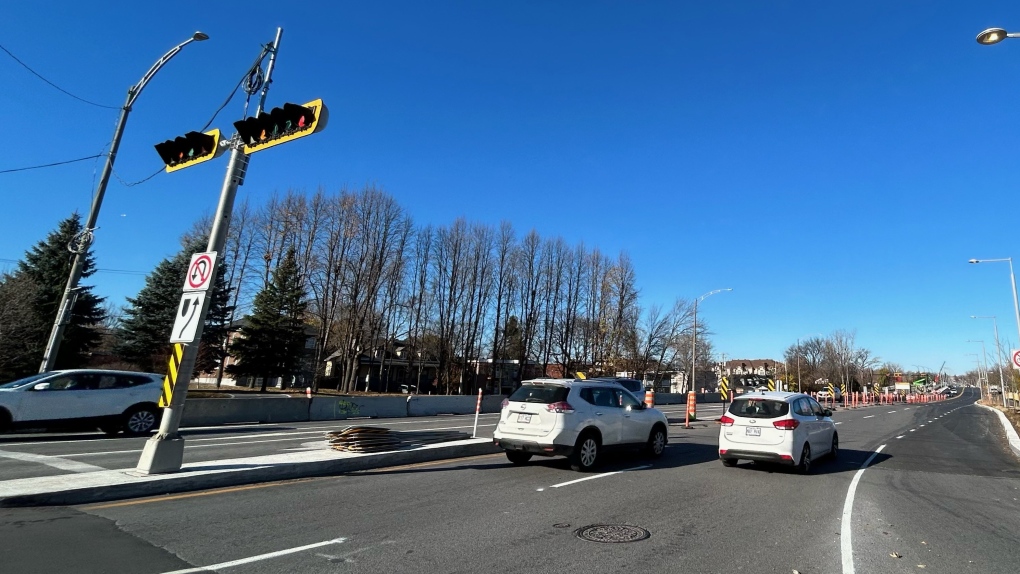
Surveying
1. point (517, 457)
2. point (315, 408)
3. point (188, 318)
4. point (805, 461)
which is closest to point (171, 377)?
point (188, 318)

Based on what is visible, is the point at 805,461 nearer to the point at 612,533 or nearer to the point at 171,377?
the point at 612,533

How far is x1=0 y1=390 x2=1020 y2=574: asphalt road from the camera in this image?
532 centimetres

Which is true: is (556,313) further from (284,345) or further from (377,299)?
(284,345)

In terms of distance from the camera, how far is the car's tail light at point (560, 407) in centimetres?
1052

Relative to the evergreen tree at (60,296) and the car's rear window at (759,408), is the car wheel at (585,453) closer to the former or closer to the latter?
the car's rear window at (759,408)

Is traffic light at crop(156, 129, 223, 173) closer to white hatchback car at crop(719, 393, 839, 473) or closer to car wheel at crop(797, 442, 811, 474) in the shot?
white hatchback car at crop(719, 393, 839, 473)

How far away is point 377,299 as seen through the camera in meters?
53.2

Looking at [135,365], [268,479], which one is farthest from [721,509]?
[135,365]

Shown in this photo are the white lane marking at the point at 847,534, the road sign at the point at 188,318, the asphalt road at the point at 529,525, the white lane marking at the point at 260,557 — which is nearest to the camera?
the white lane marking at the point at 260,557

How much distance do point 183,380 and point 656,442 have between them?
9.69 metres

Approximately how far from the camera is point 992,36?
952cm

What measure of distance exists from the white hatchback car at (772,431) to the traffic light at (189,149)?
1140 centimetres

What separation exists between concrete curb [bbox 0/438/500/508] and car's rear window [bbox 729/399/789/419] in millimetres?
6442

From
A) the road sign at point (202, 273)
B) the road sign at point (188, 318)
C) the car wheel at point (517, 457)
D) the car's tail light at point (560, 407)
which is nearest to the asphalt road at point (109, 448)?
the road sign at point (188, 318)
